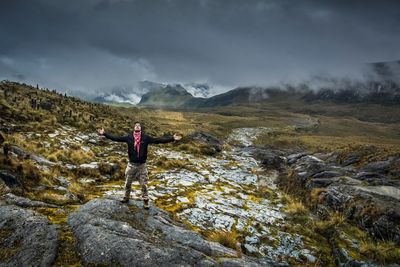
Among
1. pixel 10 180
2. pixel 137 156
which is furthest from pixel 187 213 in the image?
pixel 10 180

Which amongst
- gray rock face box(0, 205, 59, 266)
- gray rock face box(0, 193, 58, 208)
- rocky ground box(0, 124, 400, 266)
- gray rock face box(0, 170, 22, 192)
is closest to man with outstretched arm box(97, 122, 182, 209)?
rocky ground box(0, 124, 400, 266)

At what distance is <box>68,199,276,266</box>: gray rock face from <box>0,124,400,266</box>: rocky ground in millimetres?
26

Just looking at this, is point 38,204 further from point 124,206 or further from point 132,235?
point 132,235

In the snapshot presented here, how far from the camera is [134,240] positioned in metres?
6.72

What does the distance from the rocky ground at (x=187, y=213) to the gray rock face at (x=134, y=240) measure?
0.03 metres

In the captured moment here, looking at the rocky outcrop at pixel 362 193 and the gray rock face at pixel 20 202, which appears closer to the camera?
the gray rock face at pixel 20 202

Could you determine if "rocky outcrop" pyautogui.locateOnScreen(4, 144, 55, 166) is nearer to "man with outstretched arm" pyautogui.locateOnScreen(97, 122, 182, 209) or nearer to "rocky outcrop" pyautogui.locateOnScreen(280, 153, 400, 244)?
"man with outstretched arm" pyautogui.locateOnScreen(97, 122, 182, 209)

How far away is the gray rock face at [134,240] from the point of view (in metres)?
6.18

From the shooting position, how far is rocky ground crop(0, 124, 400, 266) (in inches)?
258

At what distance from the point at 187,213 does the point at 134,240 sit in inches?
212

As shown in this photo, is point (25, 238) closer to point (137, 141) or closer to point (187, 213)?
point (137, 141)

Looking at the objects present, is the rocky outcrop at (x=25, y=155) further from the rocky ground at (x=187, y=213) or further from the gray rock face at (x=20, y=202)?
the gray rock face at (x=20, y=202)

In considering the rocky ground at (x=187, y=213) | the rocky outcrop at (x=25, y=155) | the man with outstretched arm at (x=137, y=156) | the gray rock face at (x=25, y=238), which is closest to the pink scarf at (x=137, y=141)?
the man with outstretched arm at (x=137, y=156)

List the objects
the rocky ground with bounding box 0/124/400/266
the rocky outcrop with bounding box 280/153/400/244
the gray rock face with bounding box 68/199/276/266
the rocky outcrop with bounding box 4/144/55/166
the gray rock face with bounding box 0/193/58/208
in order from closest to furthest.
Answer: the gray rock face with bounding box 68/199/276/266 → the rocky ground with bounding box 0/124/400/266 → the gray rock face with bounding box 0/193/58/208 → the rocky outcrop with bounding box 280/153/400/244 → the rocky outcrop with bounding box 4/144/55/166
